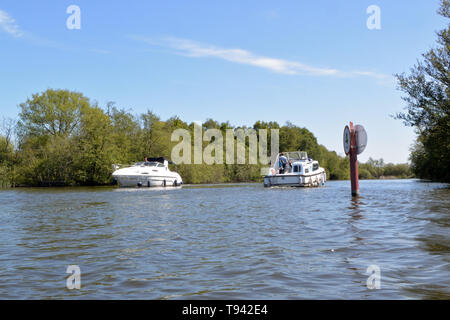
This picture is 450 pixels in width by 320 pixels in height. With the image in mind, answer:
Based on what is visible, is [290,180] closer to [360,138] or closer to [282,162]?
[282,162]

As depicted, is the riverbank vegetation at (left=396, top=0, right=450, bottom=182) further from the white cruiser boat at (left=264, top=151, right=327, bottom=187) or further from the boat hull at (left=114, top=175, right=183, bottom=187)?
the boat hull at (left=114, top=175, right=183, bottom=187)

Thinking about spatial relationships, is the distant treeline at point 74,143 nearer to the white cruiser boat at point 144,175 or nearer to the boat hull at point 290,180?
the white cruiser boat at point 144,175

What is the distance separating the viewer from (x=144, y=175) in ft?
146

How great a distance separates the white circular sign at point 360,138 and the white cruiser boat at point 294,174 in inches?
807

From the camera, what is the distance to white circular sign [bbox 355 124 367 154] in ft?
59.4

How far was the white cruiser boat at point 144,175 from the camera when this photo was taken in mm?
43938

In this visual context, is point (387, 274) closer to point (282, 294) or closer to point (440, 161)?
point (282, 294)

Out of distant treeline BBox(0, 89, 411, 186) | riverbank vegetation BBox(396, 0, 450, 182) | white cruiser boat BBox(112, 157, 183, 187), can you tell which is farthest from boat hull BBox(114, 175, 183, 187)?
riverbank vegetation BBox(396, 0, 450, 182)

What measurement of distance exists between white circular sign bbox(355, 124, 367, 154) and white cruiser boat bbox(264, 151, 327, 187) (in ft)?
67.2

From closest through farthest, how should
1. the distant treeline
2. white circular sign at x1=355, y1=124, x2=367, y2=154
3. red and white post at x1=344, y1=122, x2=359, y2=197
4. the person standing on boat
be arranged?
white circular sign at x1=355, y1=124, x2=367, y2=154
red and white post at x1=344, y1=122, x2=359, y2=197
the person standing on boat
the distant treeline

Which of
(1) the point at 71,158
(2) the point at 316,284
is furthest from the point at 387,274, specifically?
(1) the point at 71,158

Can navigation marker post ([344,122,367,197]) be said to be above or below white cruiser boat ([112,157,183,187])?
above

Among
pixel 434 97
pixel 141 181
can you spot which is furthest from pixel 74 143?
pixel 434 97

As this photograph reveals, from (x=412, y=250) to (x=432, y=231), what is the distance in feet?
7.40
